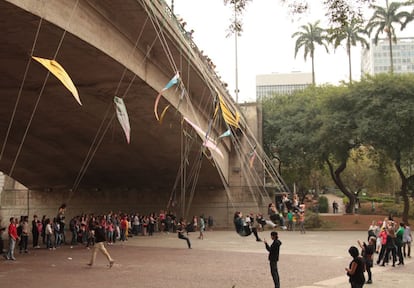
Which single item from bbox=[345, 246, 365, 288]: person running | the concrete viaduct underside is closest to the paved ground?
bbox=[345, 246, 365, 288]: person running

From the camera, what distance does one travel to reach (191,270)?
46.9ft

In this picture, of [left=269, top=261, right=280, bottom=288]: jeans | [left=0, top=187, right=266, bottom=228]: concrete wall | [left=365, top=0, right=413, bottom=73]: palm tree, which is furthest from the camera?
[left=365, top=0, right=413, bottom=73]: palm tree

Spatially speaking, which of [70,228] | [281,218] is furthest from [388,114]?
[70,228]

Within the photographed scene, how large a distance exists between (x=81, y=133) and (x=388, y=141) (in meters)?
21.3

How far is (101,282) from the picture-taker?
39.6ft

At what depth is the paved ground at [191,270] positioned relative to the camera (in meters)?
12.0

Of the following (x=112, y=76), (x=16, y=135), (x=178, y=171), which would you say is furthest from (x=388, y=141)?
(x=16, y=135)

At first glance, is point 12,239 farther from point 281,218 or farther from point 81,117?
point 281,218

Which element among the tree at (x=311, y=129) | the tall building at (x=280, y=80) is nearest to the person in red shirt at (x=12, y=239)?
the tree at (x=311, y=129)

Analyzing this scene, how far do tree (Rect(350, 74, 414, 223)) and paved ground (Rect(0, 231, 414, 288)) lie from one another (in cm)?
1571

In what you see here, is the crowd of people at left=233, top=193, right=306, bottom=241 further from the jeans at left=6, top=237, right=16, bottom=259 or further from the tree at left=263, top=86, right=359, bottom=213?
the jeans at left=6, top=237, right=16, bottom=259

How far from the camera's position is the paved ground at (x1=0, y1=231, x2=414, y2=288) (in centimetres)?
1200

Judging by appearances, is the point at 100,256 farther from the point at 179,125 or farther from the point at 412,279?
the point at 412,279

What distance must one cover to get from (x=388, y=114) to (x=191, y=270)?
24523 millimetres
